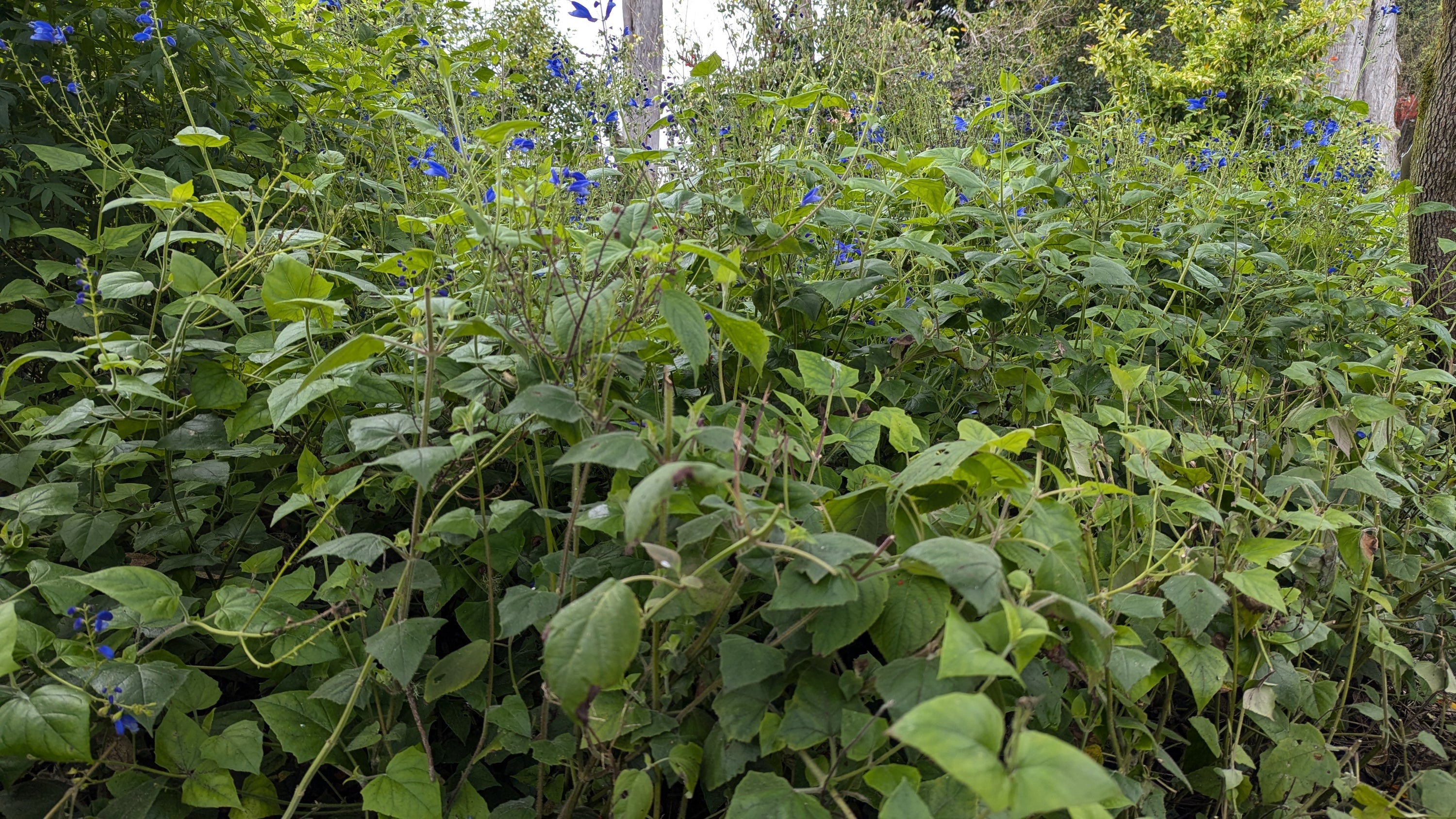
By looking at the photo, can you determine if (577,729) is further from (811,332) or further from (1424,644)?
(1424,644)

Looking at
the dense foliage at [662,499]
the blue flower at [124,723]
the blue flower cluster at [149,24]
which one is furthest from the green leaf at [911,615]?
the blue flower cluster at [149,24]

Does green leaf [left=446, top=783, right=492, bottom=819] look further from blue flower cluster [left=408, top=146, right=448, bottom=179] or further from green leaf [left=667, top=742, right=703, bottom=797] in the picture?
blue flower cluster [left=408, top=146, right=448, bottom=179]

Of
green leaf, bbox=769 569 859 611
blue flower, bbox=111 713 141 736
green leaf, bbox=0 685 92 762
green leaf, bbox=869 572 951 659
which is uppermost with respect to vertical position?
green leaf, bbox=769 569 859 611

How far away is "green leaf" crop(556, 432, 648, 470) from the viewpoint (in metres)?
0.81

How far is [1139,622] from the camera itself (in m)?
1.22

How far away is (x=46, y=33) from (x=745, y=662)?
2.09 metres

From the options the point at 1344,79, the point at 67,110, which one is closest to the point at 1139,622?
the point at 67,110

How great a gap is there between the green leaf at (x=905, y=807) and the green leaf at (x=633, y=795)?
32cm

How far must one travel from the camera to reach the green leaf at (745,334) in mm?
1005

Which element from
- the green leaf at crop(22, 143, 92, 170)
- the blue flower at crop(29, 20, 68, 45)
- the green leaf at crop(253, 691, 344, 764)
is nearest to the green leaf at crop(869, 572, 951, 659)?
the green leaf at crop(253, 691, 344, 764)

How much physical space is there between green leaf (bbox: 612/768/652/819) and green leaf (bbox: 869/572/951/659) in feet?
1.01

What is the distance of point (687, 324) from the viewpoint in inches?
39.1

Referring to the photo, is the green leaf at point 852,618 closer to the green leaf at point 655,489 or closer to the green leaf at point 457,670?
the green leaf at point 655,489

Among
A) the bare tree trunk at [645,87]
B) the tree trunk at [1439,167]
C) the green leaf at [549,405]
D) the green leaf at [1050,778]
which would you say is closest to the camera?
the green leaf at [1050,778]
